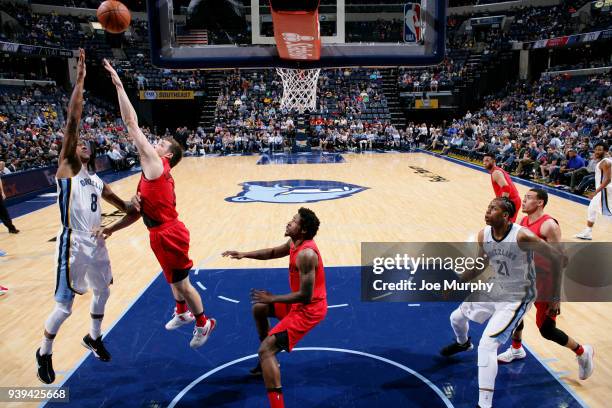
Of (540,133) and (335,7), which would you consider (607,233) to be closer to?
(335,7)

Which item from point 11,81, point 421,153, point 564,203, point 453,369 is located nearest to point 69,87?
point 11,81

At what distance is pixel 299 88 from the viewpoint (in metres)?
12.2

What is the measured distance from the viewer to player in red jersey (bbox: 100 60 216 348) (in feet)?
11.6

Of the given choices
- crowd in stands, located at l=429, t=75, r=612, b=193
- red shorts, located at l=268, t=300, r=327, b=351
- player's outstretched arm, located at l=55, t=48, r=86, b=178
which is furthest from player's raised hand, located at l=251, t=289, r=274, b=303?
crowd in stands, located at l=429, t=75, r=612, b=193

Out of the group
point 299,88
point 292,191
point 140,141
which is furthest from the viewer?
point 299,88

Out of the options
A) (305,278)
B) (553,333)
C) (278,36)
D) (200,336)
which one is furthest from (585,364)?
(278,36)

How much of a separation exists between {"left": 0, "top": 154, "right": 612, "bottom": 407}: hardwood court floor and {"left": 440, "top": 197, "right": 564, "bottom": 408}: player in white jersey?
35.2 inches

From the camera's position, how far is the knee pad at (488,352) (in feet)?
10.1

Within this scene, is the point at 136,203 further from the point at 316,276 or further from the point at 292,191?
the point at 292,191

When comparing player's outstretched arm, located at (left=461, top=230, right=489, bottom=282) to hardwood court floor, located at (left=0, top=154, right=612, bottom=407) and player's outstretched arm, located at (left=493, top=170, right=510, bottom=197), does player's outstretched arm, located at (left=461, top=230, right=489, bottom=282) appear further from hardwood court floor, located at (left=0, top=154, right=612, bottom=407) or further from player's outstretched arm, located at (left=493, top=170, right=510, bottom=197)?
player's outstretched arm, located at (left=493, top=170, right=510, bottom=197)

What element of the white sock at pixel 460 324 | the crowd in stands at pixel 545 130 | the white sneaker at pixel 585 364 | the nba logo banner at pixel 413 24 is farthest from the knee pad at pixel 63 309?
the crowd in stands at pixel 545 130

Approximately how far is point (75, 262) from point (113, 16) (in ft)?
10.5

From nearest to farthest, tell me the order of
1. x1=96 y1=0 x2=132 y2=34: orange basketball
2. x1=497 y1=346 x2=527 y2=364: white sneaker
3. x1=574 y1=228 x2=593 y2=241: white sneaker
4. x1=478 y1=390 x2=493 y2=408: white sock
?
x1=478 y1=390 x2=493 y2=408: white sock
x1=497 y1=346 x2=527 y2=364: white sneaker
x1=96 y1=0 x2=132 y2=34: orange basketball
x1=574 y1=228 x2=593 y2=241: white sneaker

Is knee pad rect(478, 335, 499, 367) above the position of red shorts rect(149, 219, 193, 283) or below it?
below
